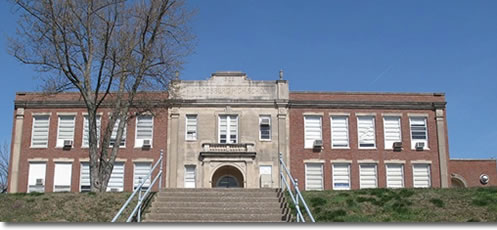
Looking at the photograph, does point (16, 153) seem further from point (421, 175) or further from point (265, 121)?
point (421, 175)

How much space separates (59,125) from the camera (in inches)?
1291

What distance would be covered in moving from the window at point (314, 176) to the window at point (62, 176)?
12.0 m

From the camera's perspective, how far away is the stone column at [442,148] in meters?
32.6

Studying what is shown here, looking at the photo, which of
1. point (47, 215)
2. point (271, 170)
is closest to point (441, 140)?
point (271, 170)

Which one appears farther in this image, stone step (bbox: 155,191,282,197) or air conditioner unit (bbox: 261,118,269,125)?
air conditioner unit (bbox: 261,118,269,125)

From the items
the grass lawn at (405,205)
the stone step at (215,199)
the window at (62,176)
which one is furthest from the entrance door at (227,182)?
the stone step at (215,199)

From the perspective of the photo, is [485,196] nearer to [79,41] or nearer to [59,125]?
[79,41]

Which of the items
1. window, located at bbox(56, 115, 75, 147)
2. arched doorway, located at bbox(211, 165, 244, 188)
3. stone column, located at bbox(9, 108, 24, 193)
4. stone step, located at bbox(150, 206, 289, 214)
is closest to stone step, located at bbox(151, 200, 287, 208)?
stone step, located at bbox(150, 206, 289, 214)

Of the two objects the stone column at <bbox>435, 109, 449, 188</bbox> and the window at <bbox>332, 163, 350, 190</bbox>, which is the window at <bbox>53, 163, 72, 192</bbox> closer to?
the window at <bbox>332, 163, 350, 190</bbox>

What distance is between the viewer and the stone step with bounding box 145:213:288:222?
49.7 ft

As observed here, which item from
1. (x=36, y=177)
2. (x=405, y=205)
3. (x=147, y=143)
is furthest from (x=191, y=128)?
(x=405, y=205)

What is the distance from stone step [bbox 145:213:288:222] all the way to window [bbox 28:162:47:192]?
59.4 ft

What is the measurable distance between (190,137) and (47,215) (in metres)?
15.6

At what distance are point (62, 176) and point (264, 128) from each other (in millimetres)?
10520
